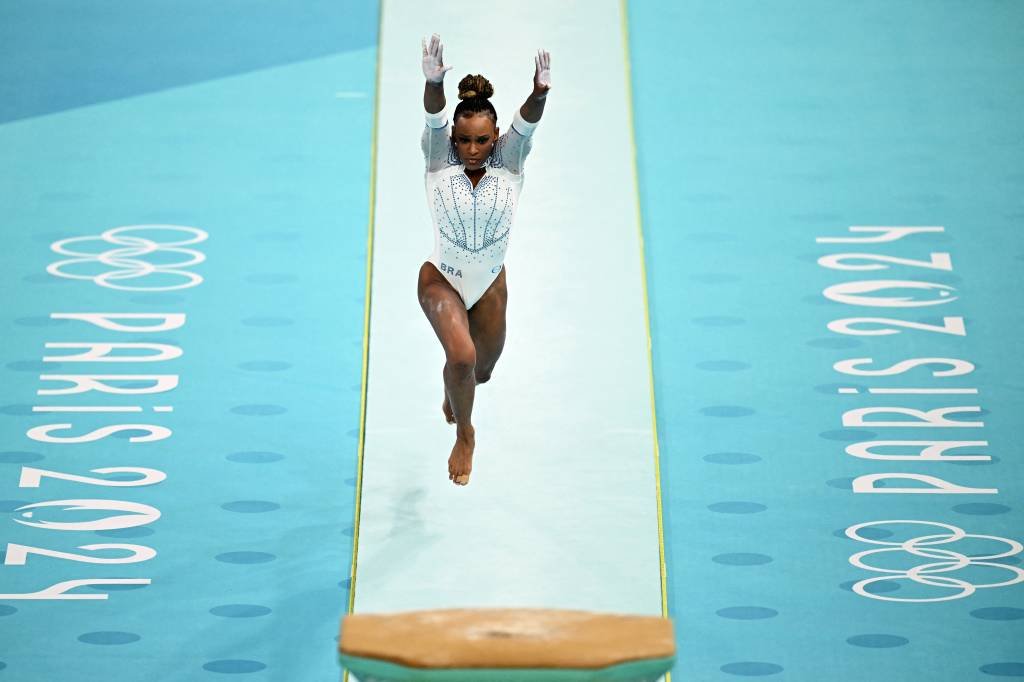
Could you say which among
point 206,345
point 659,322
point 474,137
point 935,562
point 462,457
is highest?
point 474,137

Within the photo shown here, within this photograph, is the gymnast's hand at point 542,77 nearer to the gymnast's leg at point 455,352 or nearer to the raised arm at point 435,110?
Answer: the raised arm at point 435,110

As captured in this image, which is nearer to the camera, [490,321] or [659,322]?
[490,321]

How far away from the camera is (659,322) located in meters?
8.83

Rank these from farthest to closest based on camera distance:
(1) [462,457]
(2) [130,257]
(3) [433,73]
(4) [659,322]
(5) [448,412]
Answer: (2) [130,257]
(4) [659,322]
(5) [448,412]
(1) [462,457]
(3) [433,73]

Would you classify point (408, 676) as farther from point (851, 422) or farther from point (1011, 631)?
point (851, 422)

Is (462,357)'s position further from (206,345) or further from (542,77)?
(206,345)

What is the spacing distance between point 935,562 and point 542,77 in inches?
107

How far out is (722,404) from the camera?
8320mm

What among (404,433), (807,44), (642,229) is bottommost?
(404,433)

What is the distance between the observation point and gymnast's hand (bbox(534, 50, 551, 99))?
681cm

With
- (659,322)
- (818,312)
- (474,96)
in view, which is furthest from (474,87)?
(818,312)

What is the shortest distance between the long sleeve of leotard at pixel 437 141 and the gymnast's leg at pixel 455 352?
45 cm

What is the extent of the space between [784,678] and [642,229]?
324cm

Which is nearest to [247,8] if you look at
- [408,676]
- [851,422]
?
[851,422]
